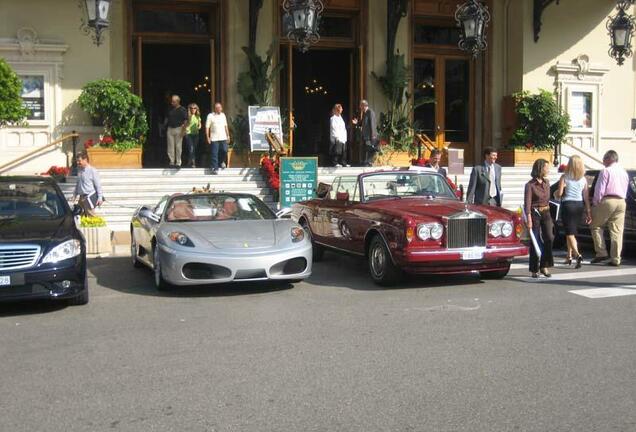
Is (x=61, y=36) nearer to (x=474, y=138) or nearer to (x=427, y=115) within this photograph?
(x=427, y=115)

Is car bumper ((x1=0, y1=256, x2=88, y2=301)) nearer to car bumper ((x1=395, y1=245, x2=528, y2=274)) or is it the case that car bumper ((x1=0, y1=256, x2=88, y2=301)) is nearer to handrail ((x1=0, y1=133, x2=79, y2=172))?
car bumper ((x1=395, y1=245, x2=528, y2=274))

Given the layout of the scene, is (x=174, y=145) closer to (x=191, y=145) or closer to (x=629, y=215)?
(x=191, y=145)

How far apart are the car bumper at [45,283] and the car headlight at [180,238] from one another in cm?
128

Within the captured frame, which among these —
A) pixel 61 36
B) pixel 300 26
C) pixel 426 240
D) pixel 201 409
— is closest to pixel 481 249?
pixel 426 240

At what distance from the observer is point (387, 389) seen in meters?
5.16

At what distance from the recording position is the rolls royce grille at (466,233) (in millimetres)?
9047

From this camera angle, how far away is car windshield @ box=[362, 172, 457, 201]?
34.3ft

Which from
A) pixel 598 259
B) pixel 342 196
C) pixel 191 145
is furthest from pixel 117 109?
pixel 598 259

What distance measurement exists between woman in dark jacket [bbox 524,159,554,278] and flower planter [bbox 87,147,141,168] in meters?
10.5

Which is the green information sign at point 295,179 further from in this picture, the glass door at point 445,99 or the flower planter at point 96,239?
the glass door at point 445,99

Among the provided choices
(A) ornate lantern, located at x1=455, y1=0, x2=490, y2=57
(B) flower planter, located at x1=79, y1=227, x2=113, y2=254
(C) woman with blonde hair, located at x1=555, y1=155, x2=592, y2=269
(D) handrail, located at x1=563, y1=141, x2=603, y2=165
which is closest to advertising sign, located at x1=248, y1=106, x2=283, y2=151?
(A) ornate lantern, located at x1=455, y1=0, x2=490, y2=57

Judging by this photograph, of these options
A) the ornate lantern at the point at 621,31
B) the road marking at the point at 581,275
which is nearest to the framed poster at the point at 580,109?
the ornate lantern at the point at 621,31

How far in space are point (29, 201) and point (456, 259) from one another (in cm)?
537

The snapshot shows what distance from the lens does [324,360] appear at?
233 inches
